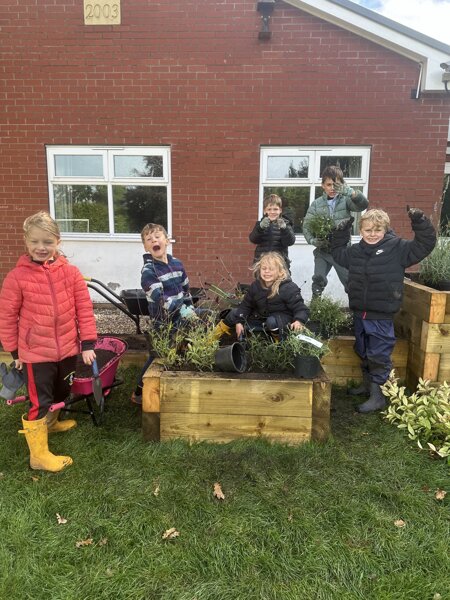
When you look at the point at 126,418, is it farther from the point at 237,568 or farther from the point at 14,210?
the point at 14,210

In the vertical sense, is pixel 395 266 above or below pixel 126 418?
above

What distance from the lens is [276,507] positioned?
98.7 inches

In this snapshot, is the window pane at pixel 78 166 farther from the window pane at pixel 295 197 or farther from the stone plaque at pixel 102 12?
the window pane at pixel 295 197

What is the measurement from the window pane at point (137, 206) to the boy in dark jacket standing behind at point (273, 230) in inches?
129

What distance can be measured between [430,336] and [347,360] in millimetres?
787

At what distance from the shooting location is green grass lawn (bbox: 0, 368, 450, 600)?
2035mm

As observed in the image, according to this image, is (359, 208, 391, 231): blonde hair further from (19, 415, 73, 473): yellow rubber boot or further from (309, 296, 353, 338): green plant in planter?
(19, 415, 73, 473): yellow rubber boot

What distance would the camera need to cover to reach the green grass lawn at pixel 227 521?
2035mm

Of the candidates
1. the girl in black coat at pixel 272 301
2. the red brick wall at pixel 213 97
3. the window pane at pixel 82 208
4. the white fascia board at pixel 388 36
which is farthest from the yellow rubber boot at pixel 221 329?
the white fascia board at pixel 388 36

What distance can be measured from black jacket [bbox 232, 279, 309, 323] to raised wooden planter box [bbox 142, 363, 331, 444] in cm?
62

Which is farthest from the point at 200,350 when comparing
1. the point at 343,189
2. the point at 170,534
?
the point at 343,189

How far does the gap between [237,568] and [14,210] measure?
24.3ft

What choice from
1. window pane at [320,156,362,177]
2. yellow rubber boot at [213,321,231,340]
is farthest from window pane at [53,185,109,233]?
yellow rubber boot at [213,321,231,340]

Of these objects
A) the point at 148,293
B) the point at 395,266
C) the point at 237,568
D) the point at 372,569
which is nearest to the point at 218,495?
Answer: the point at 237,568
